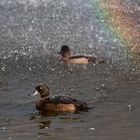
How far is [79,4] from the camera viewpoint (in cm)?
3284

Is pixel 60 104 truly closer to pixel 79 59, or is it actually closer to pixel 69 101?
pixel 69 101

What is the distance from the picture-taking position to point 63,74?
55.7ft

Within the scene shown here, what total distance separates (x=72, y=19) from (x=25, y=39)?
17.4 ft

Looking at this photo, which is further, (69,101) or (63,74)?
(63,74)

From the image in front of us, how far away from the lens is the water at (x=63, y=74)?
10.8m

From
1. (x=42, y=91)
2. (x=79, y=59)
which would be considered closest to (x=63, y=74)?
(x=79, y=59)

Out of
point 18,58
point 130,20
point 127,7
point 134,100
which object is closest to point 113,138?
point 134,100

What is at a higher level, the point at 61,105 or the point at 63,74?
the point at 63,74

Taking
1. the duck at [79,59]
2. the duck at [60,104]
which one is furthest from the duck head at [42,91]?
the duck at [79,59]

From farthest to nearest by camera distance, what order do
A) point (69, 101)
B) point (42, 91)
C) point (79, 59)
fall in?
1. point (79, 59)
2. point (42, 91)
3. point (69, 101)

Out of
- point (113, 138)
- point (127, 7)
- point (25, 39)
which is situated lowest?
point (113, 138)

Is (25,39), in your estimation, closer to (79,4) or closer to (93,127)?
(79,4)

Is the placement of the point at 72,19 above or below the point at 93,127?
above

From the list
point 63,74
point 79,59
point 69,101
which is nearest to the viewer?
point 69,101
